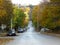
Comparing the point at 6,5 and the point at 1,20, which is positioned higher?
the point at 6,5

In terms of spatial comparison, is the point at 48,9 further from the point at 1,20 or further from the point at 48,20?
the point at 1,20

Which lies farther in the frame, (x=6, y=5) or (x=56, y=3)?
(x=56, y=3)

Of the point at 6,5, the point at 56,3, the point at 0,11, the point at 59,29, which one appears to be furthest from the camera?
the point at 59,29

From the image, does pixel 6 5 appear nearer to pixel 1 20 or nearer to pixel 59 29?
pixel 1 20

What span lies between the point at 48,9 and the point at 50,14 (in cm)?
174

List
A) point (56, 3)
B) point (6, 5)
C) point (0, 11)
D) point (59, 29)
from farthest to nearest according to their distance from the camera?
1. point (59, 29)
2. point (56, 3)
3. point (6, 5)
4. point (0, 11)

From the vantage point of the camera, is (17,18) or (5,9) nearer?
(5,9)

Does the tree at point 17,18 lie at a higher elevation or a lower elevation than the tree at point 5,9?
lower

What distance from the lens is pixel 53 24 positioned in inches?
2207

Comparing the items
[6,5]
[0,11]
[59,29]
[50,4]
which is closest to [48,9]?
[50,4]

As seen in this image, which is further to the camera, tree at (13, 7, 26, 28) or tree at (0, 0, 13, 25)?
tree at (13, 7, 26, 28)

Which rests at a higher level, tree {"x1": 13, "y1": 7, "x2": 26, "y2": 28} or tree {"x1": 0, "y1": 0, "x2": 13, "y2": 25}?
tree {"x1": 0, "y1": 0, "x2": 13, "y2": 25}

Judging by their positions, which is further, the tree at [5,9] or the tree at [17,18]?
the tree at [17,18]

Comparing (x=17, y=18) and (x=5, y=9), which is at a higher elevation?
(x=5, y=9)
